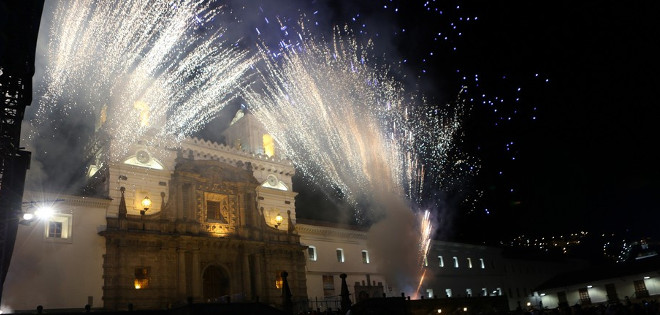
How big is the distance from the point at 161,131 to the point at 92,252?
982 centimetres

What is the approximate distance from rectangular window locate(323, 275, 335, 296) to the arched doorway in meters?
8.98

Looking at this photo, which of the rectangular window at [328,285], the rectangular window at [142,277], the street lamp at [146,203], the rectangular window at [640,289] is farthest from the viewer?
the rectangular window at [640,289]

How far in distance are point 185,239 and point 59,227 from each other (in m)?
7.30

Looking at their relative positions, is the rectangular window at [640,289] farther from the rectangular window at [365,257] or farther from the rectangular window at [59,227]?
the rectangular window at [59,227]

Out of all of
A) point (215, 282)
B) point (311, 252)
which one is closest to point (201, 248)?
point (215, 282)

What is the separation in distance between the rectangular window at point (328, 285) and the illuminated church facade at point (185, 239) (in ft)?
0.34

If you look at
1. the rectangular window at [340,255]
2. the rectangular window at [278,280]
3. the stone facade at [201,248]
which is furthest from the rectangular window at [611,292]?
the rectangular window at [278,280]

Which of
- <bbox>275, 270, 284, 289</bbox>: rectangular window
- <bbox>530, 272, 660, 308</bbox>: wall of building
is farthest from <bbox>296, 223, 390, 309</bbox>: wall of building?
<bbox>530, 272, 660, 308</bbox>: wall of building

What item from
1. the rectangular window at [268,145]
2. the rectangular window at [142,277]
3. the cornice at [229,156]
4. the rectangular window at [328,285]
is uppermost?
the rectangular window at [268,145]

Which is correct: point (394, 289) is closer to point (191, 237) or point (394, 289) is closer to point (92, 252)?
point (191, 237)

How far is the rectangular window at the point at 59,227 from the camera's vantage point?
28.1 meters

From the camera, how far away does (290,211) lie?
40250mm

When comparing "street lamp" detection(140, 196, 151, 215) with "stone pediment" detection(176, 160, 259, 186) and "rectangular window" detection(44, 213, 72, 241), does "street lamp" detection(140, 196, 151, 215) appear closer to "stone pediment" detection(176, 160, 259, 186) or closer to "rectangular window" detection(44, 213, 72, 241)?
"stone pediment" detection(176, 160, 259, 186)

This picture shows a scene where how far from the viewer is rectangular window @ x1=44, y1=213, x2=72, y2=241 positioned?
92.2 feet
